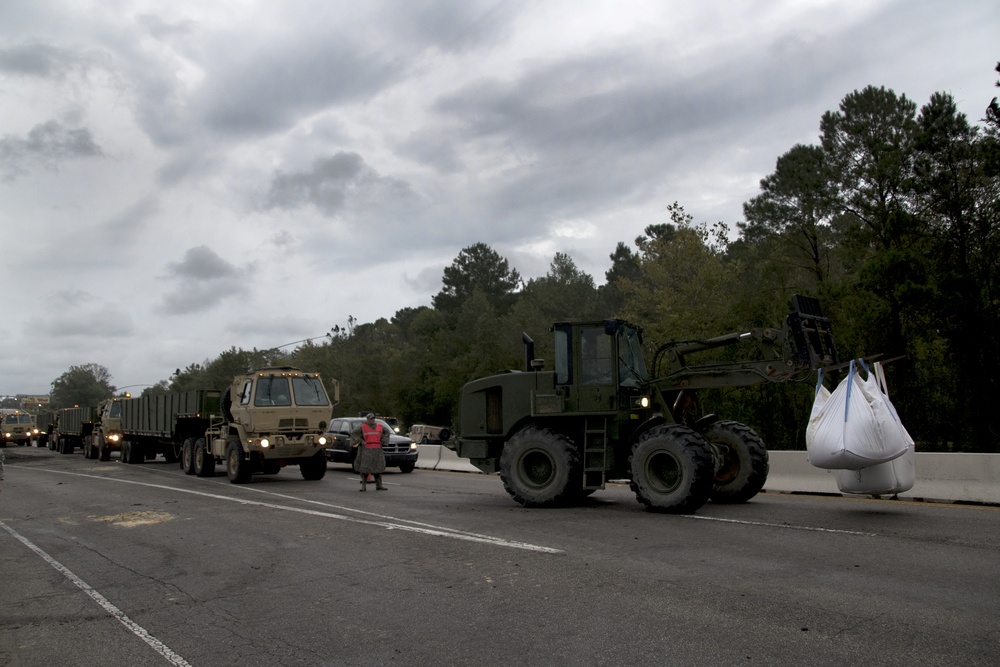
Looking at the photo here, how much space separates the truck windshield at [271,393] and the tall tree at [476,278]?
63267 mm

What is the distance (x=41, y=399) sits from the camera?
70625 mm

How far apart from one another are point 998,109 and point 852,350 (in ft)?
32.5

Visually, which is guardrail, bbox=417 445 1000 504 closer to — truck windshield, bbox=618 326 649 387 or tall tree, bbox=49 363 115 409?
truck windshield, bbox=618 326 649 387

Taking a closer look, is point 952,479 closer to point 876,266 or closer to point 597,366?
point 597,366

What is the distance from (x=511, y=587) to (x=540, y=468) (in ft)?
19.4

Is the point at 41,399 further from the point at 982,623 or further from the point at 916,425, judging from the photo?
the point at 982,623

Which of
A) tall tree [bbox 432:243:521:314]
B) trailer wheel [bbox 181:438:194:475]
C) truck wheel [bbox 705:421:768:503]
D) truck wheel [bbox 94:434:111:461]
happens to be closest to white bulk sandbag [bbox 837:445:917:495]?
truck wheel [bbox 705:421:768:503]

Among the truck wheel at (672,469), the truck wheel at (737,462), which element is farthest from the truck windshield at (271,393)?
the truck wheel at (737,462)

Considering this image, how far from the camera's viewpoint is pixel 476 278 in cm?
8494

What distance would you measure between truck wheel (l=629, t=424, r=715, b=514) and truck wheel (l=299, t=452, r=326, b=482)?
10.6m

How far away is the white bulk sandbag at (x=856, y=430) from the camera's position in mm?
10859

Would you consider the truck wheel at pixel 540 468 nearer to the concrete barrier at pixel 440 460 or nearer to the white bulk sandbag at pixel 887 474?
the white bulk sandbag at pixel 887 474

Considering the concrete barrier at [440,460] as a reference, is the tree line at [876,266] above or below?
above

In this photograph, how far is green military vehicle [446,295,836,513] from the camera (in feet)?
38.8
